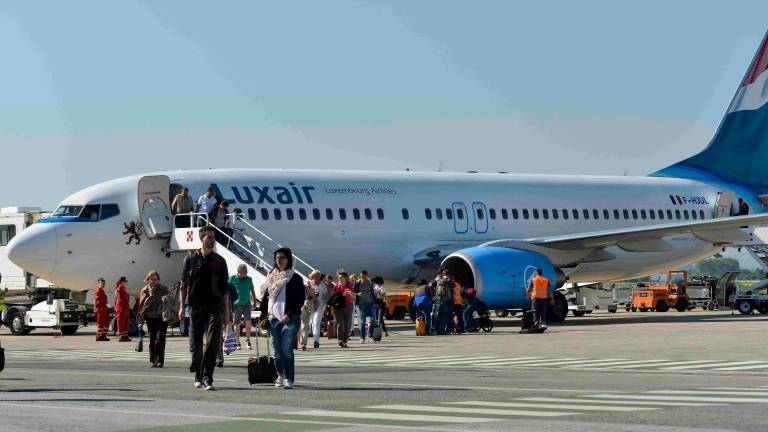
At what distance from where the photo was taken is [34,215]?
40344 mm

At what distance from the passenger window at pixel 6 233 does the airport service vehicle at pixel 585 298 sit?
18.7 meters

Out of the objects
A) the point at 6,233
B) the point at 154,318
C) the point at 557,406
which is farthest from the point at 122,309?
the point at 557,406

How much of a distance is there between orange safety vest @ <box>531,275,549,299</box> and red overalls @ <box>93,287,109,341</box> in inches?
377

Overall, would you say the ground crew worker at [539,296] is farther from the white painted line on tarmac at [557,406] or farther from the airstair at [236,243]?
the white painted line on tarmac at [557,406]

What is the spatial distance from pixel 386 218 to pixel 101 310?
28.8 ft

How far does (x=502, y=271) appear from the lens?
1341 inches

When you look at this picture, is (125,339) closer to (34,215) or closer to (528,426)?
(34,215)

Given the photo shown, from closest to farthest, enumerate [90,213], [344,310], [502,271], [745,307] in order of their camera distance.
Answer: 1. [344,310]
2. [90,213]
3. [502,271]
4. [745,307]

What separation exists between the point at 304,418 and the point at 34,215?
1201 inches

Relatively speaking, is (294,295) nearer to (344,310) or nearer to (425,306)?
(344,310)

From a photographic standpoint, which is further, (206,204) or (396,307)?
(396,307)

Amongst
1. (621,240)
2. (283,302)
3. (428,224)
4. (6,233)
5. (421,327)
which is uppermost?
(6,233)

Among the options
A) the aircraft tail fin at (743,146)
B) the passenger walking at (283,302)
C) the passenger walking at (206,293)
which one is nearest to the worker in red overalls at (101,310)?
the passenger walking at (206,293)

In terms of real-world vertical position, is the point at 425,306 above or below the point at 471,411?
above
